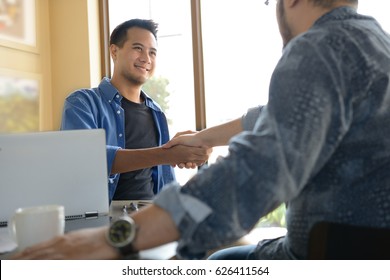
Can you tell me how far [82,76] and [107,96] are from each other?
143 centimetres

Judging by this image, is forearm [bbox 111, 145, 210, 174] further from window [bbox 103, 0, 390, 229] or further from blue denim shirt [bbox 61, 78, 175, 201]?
window [bbox 103, 0, 390, 229]

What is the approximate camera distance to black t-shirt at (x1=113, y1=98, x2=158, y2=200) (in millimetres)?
2201

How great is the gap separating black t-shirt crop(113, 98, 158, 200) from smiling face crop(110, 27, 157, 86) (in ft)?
0.50

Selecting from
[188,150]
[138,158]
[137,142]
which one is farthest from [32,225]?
[137,142]

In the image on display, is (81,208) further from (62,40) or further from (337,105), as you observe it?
(62,40)

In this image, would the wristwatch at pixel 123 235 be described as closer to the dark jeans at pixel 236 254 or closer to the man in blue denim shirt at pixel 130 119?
the dark jeans at pixel 236 254

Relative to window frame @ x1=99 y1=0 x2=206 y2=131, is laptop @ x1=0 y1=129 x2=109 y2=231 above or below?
below

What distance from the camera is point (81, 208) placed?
121 cm

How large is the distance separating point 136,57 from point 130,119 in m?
0.38

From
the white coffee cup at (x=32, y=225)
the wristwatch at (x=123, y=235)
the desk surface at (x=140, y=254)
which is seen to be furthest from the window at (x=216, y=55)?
the wristwatch at (x=123, y=235)

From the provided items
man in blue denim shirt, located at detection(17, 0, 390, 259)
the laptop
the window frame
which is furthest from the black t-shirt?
man in blue denim shirt, located at detection(17, 0, 390, 259)

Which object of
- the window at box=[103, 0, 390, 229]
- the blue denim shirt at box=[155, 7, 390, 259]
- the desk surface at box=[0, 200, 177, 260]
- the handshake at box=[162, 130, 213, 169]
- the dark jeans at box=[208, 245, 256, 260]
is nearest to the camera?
the blue denim shirt at box=[155, 7, 390, 259]

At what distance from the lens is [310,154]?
0.68 m
